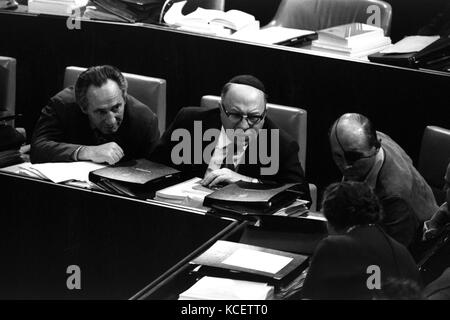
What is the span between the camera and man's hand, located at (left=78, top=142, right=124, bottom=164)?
3574mm

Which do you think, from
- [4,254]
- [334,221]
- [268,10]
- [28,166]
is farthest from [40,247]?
[268,10]

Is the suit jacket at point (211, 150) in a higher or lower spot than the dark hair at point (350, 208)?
→ lower

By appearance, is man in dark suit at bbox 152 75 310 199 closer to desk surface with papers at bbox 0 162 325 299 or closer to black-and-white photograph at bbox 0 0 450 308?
black-and-white photograph at bbox 0 0 450 308

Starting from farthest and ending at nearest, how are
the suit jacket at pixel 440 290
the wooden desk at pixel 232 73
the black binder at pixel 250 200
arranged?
the wooden desk at pixel 232 73 < the black binder at pixel 250 200 < the suit jacket at pixel 440 290

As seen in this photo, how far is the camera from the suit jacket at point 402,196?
3.05 m

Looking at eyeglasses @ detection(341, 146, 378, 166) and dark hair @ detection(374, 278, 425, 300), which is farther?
eyeglasses @ detection(341, 146, 378, 166)

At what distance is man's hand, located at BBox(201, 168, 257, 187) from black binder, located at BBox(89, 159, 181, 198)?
107mm

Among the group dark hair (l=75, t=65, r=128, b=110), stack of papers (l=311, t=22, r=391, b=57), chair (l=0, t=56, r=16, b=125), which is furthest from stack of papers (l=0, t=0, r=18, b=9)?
stack of papers (l=311, t=22, r=391, b=57)

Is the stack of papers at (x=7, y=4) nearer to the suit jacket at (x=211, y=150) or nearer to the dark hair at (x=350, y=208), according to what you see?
the suit jacket at (x=211, y=150)

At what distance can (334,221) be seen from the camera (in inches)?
102

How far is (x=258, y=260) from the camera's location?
2709 millimetres

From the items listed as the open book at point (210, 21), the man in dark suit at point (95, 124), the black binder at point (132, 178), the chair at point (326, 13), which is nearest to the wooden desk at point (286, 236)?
the black binder at point (132, 178)

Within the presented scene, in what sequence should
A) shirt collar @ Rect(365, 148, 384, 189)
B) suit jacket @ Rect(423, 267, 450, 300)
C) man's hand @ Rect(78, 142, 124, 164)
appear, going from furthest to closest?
1. man's hand @ Rect(78, 142, 124, 164)
2. shirt collar @ Rect(365, 148, 384, 189)
3. suit jacket @ Rect(423, 267, 450, 300)

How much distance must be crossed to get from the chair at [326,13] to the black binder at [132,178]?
6.28ft
